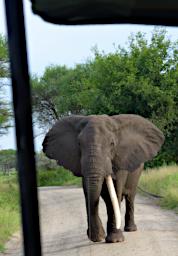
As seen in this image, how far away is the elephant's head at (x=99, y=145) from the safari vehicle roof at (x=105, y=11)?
7.97 meters

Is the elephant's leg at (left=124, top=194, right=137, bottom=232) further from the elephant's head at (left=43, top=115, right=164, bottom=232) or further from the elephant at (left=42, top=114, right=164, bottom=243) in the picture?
the elephant's head at (left=43, top=115, right=164, bottom=232)

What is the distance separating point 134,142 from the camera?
12.1 meters

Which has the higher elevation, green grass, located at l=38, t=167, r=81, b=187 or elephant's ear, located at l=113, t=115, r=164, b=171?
elephant's ear, located at l=113, t=115, r=164, b=171

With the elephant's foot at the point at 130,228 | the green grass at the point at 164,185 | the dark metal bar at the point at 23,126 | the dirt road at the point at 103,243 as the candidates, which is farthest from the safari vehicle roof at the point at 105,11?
the green grass at the point at 164,185

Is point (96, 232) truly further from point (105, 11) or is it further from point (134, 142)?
point (105, 11)

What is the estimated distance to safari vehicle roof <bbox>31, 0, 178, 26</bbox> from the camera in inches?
75.6

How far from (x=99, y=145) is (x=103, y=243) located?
1.32m

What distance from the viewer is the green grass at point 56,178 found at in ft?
118

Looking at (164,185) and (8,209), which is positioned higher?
(8,209)

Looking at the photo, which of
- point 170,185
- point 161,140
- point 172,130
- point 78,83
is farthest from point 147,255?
point 78,83

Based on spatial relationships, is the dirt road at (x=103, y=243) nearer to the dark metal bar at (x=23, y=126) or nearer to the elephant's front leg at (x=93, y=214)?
the elephant's front leg at (x=93, y=214)

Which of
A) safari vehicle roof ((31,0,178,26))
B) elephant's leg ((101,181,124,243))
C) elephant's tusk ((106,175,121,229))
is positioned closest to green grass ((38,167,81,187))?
elephant's tusk ((106,175,121,229))

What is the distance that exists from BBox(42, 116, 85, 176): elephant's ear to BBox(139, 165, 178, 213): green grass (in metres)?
4.94

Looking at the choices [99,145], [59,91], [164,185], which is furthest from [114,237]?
[59,91]
